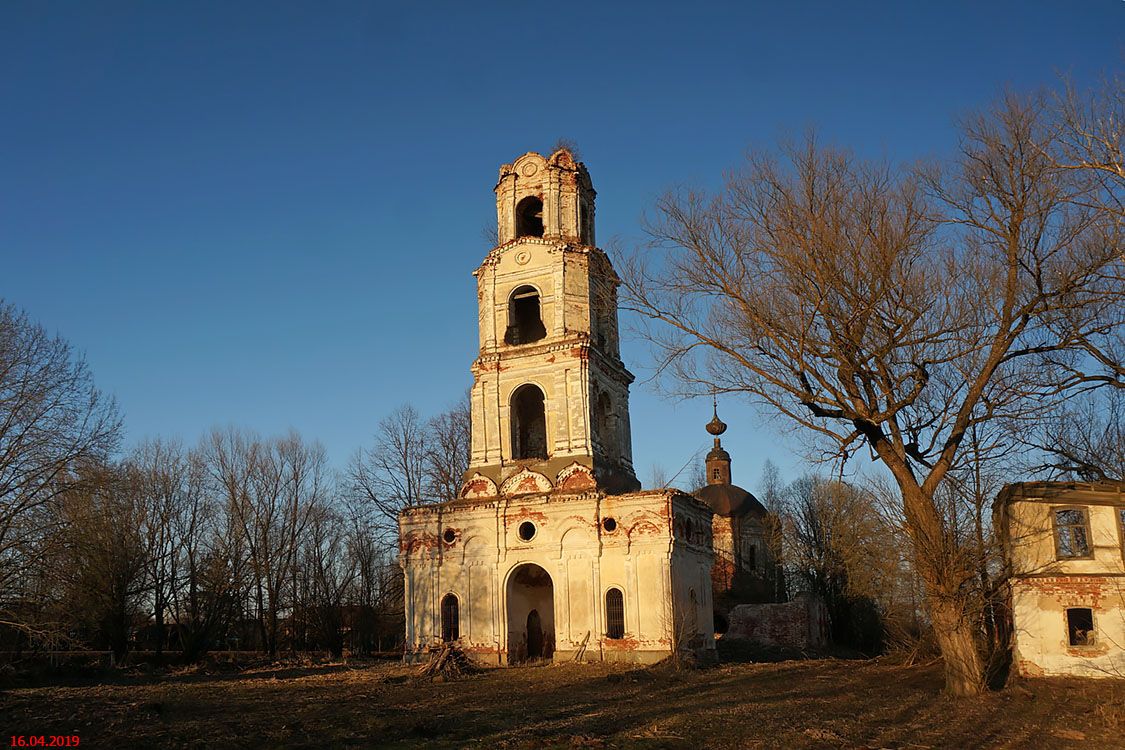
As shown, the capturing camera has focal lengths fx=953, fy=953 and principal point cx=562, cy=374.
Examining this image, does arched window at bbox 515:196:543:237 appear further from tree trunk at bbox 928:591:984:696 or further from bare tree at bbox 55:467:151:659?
tree trunk at bbox 928:591:984:696

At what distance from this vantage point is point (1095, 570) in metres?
19.6

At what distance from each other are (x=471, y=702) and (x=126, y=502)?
21656 millimetres

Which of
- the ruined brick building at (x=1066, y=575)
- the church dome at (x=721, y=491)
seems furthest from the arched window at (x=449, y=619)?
the church dome at (x=721, y=491)

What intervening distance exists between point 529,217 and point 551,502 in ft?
32.5

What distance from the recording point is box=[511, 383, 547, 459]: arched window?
2927 cm

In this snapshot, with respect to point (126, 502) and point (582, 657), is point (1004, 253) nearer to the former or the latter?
point (582, 657)

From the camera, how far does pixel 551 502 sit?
26.2m

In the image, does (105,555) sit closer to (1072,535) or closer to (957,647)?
(957,647)

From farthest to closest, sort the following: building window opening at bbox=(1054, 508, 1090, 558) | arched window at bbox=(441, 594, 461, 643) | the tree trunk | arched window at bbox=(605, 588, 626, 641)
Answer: arched window at bbox=(441, 594, 461, 643) → arched window at bbox=(605, 588, 626, 641) → building window opening at bbox=(1054, 508, 1090, 558) → the tree trunk

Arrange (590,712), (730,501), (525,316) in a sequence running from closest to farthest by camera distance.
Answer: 1. (590,712)
2. (525,316)
3. (730,501)

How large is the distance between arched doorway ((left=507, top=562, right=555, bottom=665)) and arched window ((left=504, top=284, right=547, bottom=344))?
23.5ft

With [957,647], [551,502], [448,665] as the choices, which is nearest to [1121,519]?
[957,647]

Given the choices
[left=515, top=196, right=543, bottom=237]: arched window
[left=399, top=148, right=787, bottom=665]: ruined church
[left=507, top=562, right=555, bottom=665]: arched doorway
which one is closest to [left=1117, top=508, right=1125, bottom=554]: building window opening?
[left=399, top=148, right=787, bottom=665]: ruined church

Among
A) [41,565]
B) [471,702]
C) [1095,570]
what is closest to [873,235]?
[1095,570]
